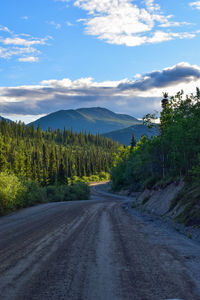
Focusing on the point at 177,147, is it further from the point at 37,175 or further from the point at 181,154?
the point at 37,175

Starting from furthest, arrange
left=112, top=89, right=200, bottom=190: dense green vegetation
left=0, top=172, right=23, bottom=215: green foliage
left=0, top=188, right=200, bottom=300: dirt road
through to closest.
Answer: left=112, top=89, right=200, bottom=190: dense green vegetation < left=0, top=172, right=23, bottom=215: green foliage < left=0, top=188, right=200, bottom=300: dirt road

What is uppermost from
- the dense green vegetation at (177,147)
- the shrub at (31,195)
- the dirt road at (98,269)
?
the dense green vegetation at (177,147)

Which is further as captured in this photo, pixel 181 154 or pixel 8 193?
pixel 181 154

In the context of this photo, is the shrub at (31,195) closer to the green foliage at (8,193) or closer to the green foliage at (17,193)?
the green foliage at (17,193)

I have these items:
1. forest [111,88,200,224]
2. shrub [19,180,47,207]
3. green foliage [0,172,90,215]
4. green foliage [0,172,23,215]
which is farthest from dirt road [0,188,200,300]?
shrub [19,180,47,207]

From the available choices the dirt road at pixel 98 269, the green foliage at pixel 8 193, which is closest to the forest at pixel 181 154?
the dirt road at pixel 98 269

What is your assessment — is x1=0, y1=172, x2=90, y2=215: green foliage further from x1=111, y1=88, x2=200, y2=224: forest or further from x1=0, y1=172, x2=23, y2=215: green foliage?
x1=111, y1=88, x2=200, y2=224: forest

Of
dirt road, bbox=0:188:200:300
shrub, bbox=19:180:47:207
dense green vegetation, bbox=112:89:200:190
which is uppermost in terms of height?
dense green vegetation, bbox=112:89:200:190

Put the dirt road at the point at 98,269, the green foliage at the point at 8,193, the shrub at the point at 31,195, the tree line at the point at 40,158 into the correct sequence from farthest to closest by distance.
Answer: the tree line at the point at 40,158 → the shrub at the point at 31,195 → the green foliage at the point at 8,193 → the dirt road at the point at 98,269

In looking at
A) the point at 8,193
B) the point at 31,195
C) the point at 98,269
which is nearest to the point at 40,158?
the point at 31,195

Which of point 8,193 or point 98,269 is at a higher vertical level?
point 98,269

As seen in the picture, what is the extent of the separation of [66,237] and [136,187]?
5341 cm

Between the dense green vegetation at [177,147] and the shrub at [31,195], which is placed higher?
the dense green vegetation at [177,147]

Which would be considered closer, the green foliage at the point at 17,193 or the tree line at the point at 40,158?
the green foliage at the point at 17,193
